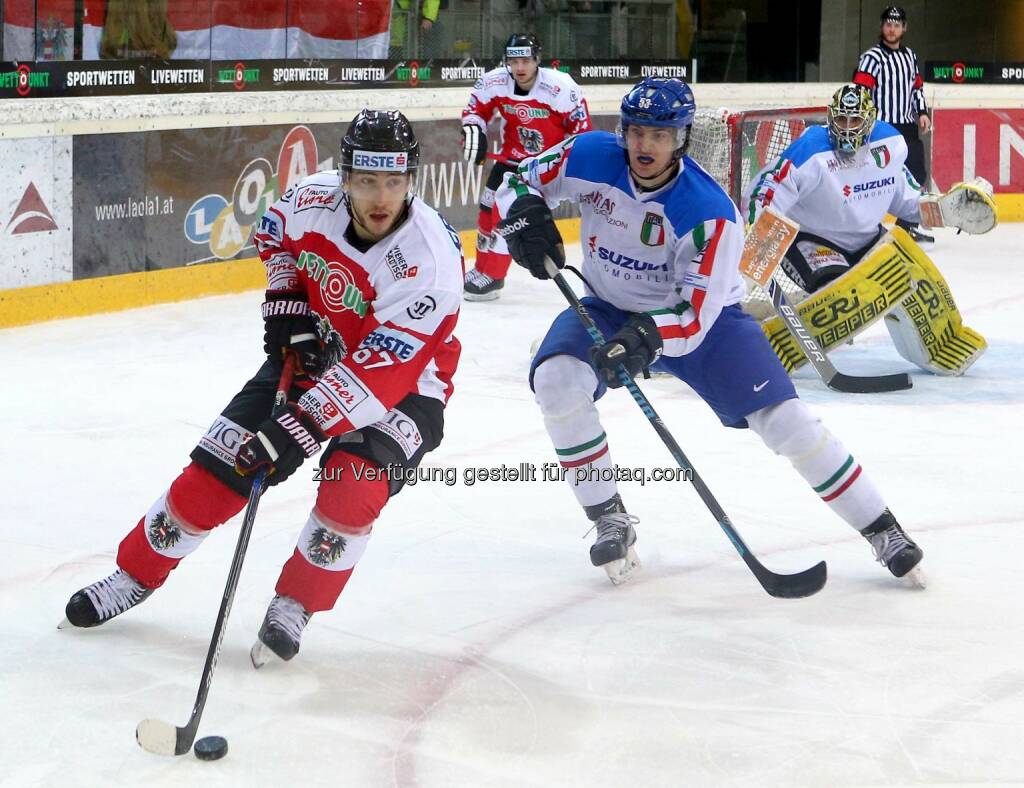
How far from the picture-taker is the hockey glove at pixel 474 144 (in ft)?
21.1

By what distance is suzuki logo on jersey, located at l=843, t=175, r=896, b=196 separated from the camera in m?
5.02

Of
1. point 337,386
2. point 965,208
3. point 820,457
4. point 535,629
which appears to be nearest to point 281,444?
point 337,386

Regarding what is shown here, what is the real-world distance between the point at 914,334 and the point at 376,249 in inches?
120

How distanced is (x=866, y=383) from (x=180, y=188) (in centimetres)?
287

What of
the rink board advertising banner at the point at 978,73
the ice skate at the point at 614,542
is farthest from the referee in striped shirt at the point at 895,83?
the ice skate at the point at 614,542

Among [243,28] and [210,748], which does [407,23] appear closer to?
[243,28]

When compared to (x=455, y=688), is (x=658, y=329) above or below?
above

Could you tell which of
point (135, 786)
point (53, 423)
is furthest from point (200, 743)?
point (53, 423)

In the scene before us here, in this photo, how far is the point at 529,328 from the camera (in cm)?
603

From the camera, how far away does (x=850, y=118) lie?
4914mm

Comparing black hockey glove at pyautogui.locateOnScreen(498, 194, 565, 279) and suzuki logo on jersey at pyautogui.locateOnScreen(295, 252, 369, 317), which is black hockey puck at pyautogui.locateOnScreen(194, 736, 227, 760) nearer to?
suzuki logo on jersey at pyautogui.locateOnScreen(295, 252, 369, 317)

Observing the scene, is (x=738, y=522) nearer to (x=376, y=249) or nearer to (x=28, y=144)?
(x=376, y=249)

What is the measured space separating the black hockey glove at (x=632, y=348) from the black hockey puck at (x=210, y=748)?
103cm

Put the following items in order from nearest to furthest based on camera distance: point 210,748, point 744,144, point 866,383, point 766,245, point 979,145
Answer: point 210,748, point 766,245, point 866,383, point 744,144, point 979,145
